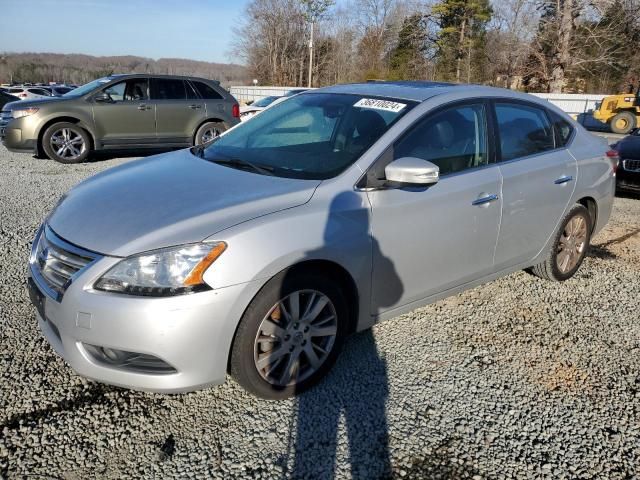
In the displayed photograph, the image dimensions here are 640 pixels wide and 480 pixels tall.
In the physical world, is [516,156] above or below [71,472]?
above

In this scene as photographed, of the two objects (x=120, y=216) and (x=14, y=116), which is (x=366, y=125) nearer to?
(x=120, y=216)

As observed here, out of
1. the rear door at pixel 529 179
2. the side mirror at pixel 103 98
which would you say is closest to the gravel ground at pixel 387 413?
the rear door at pixel 529 179

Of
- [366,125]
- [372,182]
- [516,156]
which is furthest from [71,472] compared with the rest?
[516,156]

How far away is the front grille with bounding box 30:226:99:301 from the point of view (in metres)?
2.35

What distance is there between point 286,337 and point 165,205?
92 centimetres

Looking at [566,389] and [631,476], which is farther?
[566,389]

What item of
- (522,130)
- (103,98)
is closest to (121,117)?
(103,98)

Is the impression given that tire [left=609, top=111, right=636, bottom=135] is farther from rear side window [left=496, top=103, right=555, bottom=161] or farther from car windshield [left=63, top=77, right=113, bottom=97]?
rear side window [left=496, top=103, right=555, bottom=161]

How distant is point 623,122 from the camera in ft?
68.3

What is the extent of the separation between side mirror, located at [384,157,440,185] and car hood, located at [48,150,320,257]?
1.45ft

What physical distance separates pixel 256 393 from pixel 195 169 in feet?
4.65

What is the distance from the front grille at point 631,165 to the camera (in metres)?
7.46

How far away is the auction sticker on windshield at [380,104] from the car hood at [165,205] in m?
0.84

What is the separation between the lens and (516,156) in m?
3.62
